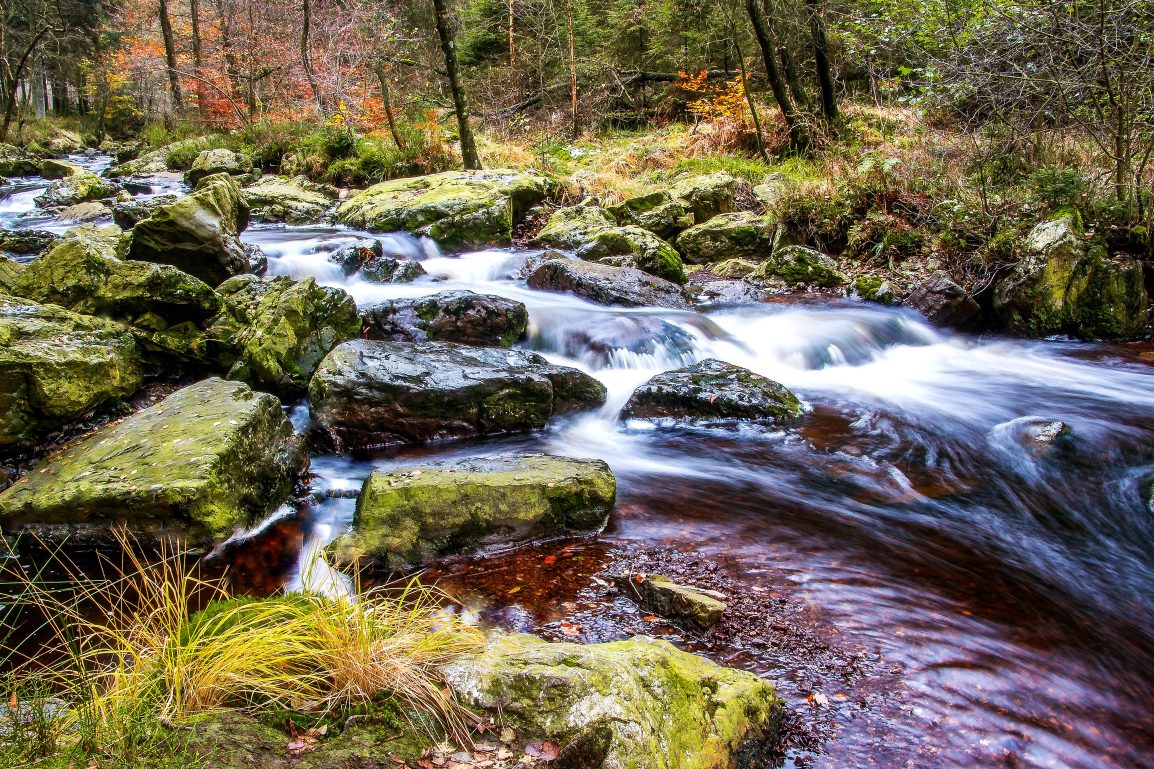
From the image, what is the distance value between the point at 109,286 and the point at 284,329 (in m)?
1.99

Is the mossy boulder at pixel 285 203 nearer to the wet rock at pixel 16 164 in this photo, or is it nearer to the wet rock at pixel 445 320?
the wet rock at pixel 445 320

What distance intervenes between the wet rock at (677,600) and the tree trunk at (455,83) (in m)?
12.4

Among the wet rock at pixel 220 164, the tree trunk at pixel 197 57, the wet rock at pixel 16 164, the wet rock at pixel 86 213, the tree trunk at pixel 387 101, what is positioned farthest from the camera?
the tree trunk at pixel 197 57

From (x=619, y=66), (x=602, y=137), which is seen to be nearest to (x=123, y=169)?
(x=602, y=137)

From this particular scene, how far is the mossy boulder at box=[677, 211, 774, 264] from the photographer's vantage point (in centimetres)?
1279

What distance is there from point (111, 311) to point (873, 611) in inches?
295

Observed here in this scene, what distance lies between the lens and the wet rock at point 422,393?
5.86 m

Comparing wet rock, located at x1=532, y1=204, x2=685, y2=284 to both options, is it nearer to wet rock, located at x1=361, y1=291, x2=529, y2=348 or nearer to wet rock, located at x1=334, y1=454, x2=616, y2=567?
wet rock, located at x1=361, y1=291, x2=529, y2=348

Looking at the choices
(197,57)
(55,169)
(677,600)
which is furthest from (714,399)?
(197,57)

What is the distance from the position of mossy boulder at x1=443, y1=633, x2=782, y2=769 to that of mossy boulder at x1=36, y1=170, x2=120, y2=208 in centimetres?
1682

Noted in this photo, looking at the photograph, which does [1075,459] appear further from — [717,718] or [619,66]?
[619,66]

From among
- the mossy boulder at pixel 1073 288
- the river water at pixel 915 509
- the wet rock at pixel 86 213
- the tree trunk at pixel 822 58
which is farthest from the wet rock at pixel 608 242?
the wet rock at pixel 86 213

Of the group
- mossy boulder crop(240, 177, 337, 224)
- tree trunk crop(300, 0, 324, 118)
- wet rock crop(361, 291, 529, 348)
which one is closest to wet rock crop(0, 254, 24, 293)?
wet rock crop(361, 291, 529, 348)

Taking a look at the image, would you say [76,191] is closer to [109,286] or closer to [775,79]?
[109,286]
